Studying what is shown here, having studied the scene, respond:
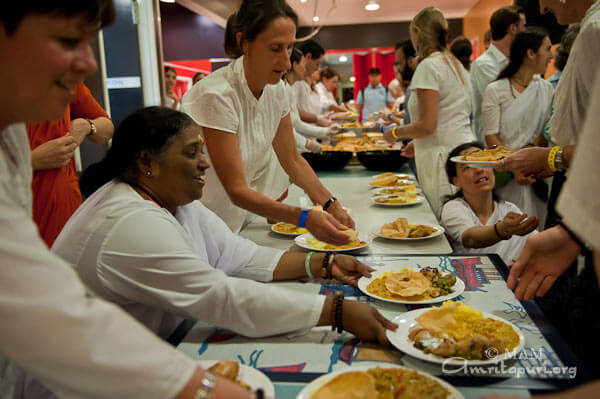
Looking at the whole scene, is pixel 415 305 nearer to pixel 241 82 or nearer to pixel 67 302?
pixel 67 302

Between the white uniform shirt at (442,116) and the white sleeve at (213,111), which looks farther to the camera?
the white uniform shirt at (442,116)

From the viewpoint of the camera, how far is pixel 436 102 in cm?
307

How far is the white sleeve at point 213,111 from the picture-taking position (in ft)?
6.25

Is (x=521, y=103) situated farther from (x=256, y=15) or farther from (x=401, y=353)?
(x=401, y=353)

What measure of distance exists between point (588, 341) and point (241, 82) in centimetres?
177

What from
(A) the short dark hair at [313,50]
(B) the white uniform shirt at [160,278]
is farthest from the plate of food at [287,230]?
(A) the short dark hair at [313,50]

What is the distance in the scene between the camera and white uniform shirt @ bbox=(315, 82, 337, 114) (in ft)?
24.9

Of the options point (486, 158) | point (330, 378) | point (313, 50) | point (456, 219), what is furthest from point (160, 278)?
point (313, 50)

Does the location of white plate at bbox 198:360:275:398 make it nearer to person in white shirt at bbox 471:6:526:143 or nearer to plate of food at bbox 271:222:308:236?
plate of food at bbox 271:222:308:236

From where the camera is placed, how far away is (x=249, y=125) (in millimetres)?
2143

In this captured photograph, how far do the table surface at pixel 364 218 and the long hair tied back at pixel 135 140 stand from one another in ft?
2.70

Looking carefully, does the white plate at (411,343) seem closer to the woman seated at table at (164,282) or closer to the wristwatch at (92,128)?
the woman seated at table at (164,282)

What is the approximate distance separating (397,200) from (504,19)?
2.28 meters

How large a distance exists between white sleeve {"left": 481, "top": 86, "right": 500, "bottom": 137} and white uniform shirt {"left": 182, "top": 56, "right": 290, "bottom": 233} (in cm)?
193
